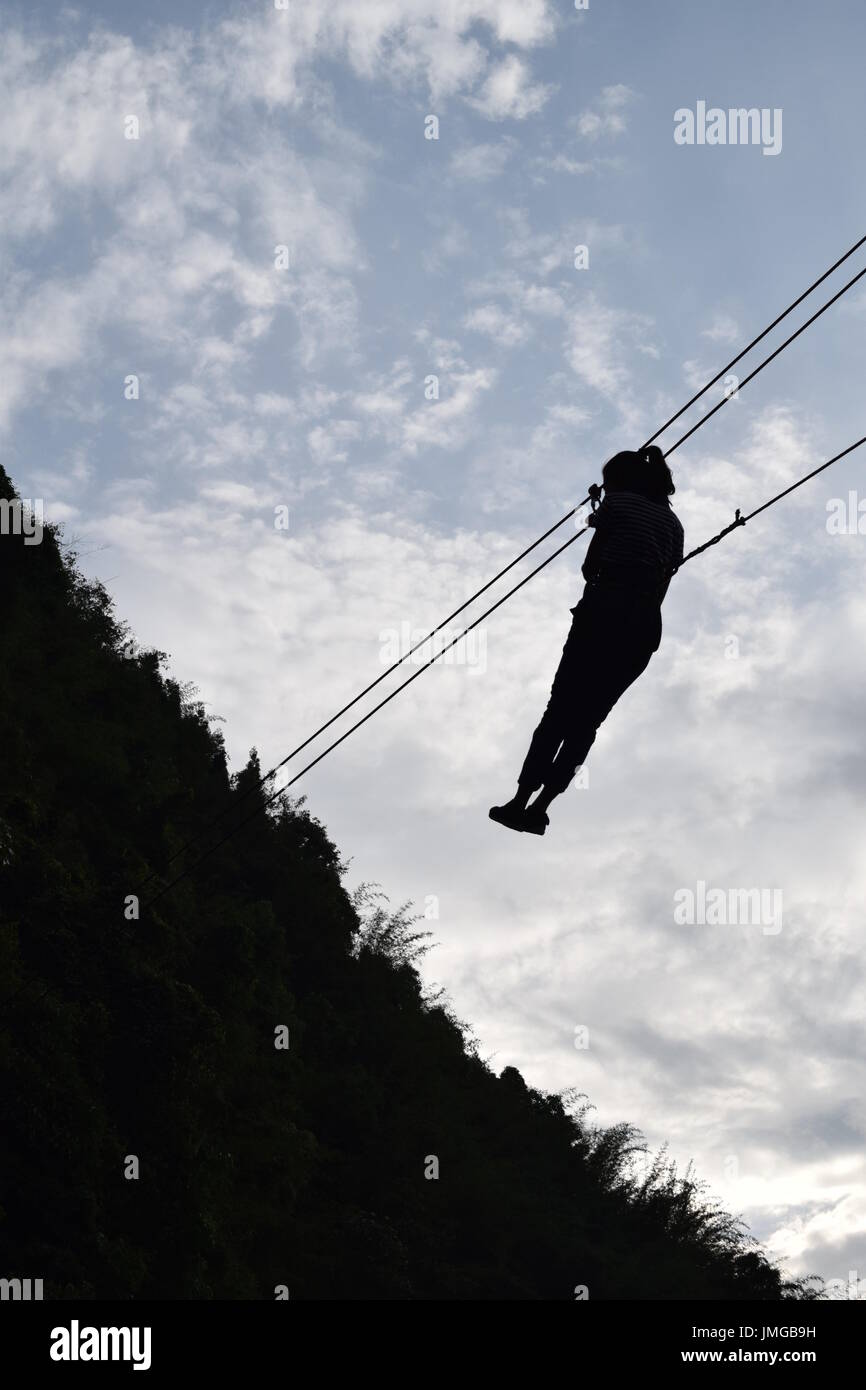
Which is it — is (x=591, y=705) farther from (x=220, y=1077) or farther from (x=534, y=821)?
(x=220, y=1077)

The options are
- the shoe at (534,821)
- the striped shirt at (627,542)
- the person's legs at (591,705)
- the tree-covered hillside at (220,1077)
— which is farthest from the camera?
the tree-covered hillside at (220,1077)

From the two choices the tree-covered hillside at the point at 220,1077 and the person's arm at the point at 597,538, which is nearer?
the person's arm at the point at 597,538

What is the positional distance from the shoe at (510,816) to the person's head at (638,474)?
70.2 inches

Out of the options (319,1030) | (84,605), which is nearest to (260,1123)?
(319,1030)

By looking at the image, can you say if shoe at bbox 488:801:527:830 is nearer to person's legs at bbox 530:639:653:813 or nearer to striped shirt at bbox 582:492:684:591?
person's legs at bbox 530:639:653:813

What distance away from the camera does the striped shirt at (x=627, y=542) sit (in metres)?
6.02

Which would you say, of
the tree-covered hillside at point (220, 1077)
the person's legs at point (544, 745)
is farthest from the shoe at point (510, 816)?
the tree-covered hillside at point (220, 1077)

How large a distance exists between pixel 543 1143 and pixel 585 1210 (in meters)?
2.75

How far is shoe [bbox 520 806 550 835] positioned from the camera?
634 centimetres

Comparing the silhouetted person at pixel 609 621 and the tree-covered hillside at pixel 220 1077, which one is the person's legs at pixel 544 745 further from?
the tree-covered hillside at pixel 220 1077

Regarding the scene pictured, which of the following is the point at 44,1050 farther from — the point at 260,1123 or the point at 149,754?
the point at 149,754

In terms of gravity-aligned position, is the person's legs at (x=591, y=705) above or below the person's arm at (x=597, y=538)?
below

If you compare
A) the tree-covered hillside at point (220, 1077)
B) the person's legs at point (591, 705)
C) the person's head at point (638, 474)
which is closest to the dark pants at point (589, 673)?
the person's legs at point (591, 705)

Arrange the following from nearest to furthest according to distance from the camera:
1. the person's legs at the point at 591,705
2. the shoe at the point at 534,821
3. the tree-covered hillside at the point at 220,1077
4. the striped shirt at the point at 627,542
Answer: the striped shirt at the point at 627,542 < the person's legs at the point at 591,705 < the shoe at the point at 534,821 < the tree-covered hillside at the point at 220,1077
